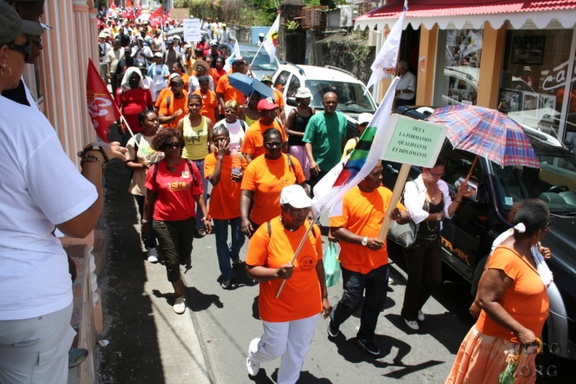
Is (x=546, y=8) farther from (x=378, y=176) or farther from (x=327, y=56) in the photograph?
(x=327, y=56)

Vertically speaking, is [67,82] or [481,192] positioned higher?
[67,82]

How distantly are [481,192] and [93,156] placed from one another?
4.10 meters

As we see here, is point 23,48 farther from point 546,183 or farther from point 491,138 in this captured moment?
point 546,183

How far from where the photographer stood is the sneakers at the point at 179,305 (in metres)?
5.73

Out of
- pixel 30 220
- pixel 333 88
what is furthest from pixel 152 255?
pixel 333 88

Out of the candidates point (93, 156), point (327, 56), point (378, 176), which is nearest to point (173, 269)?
point (378, 176)

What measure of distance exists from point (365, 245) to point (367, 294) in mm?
577

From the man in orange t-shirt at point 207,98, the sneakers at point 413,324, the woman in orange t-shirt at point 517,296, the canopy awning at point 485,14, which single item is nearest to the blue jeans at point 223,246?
the sneakers at point 413,324

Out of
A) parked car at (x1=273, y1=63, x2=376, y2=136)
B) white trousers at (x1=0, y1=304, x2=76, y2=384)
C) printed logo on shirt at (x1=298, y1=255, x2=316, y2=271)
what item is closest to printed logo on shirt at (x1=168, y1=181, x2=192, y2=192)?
printed logo on shirt at (x1=298, y1=255, x2=316, y2=271)

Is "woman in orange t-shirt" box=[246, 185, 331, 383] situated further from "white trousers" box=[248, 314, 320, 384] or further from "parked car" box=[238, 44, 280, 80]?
"parked car" box=[238, 44, 280, 80]

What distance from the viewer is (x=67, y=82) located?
16.7 ft

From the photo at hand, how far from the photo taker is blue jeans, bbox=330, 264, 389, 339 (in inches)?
195

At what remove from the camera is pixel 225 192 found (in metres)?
6.22

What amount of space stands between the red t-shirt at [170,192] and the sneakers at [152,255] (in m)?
1.37
